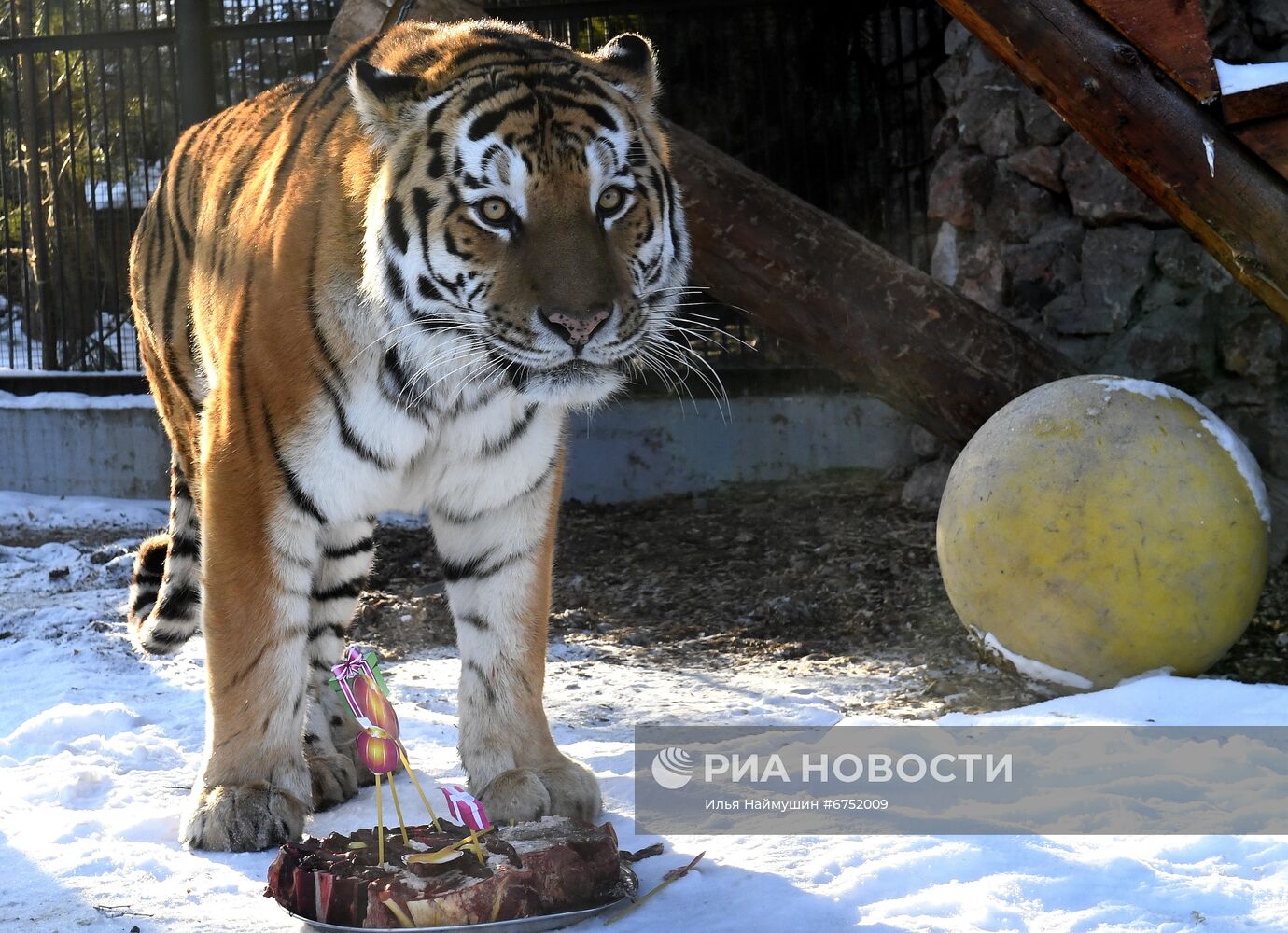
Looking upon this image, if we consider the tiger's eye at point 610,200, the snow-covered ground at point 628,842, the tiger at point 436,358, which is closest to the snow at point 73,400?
the snow-covered ground at point 628,842

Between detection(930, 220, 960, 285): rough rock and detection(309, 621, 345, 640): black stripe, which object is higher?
detection(930, 220, 960, 285): rough rock

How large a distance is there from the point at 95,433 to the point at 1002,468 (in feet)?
17.1

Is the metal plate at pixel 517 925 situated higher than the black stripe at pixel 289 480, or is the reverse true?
the black stripe at pixel 289 480

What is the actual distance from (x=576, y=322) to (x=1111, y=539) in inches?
66.5

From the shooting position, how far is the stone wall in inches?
188

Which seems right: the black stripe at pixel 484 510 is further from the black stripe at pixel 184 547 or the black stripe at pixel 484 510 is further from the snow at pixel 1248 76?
the snow at pixel 1248 76

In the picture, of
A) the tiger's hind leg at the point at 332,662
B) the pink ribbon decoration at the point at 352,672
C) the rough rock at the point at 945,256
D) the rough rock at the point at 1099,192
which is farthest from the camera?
the rough rock at the point at 945,256

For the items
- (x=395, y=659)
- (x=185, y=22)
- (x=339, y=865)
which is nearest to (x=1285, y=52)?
(x=395, y=659)

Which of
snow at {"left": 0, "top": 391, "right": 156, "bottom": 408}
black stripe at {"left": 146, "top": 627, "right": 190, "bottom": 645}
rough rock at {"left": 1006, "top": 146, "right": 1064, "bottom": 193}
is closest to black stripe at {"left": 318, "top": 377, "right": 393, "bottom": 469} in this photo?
black stripe at {"left": 146, "top": 627, "right": 190, "bottom": 645}

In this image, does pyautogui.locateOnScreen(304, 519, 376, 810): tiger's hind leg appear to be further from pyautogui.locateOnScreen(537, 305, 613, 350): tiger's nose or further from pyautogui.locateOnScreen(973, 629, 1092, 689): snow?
pyautogui.locateOnScreen(973, 629, 1092, 689): snow

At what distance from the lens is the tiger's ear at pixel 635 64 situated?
2926mm

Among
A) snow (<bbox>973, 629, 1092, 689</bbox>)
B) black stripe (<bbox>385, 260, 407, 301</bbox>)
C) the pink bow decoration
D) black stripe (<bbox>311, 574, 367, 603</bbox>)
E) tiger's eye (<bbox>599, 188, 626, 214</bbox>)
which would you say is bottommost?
snow (<bbox>973, 629, 1092, 689</bbox>)

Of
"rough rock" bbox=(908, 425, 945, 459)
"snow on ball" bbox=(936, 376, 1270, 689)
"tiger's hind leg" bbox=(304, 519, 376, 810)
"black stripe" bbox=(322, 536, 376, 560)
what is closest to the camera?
"tiger's hind leg" bbox=(304, 519, 376, 810)

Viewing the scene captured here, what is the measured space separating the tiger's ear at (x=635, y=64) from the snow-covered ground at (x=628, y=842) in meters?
1.52
